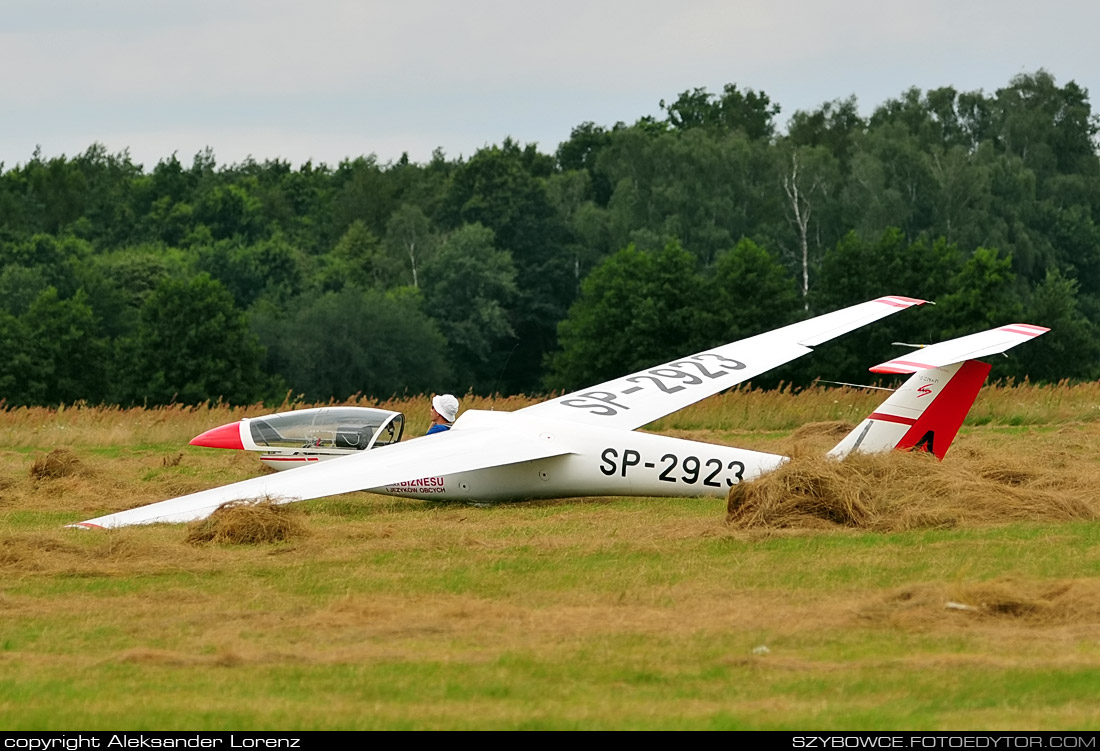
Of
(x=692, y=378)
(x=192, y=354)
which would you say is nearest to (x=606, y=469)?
(x=692, y=378)

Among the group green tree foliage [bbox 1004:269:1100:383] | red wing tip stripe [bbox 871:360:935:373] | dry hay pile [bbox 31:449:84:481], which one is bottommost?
green tree foliage [bbox 1004:269:1100:383]

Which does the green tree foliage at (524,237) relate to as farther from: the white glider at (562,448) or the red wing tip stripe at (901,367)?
the red wing tip stripe at (901,367)

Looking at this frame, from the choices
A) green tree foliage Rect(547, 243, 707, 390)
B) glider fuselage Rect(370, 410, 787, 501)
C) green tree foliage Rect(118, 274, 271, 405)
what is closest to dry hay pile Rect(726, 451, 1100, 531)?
glider fuselage Rect(370, 410, 787, 501)

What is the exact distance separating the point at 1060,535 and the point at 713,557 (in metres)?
3.20

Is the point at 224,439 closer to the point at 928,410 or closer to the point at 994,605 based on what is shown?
the point at 928,410

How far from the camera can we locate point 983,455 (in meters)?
17.5

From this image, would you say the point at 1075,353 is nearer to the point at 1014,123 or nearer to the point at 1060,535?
the point at 1014,123

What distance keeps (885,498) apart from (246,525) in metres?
6.13

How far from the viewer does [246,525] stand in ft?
45.4

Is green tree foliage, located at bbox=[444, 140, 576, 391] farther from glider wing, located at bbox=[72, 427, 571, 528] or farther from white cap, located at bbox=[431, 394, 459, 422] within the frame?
glider wing, located at bbox=[72, 427, 571, 528]

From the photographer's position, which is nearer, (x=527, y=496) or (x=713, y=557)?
(x=713, y=557)

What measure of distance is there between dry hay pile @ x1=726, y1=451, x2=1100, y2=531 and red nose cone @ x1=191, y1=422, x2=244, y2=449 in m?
7.57

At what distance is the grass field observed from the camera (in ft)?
25.4

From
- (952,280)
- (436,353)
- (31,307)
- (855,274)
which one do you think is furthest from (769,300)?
(31,307)
